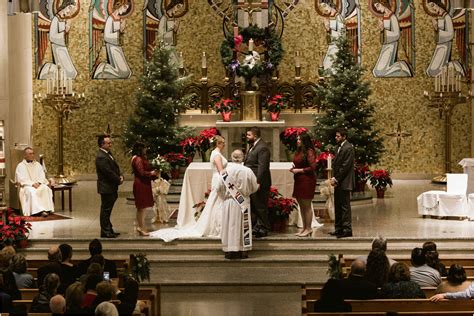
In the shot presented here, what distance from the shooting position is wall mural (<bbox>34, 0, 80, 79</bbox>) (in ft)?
78.8

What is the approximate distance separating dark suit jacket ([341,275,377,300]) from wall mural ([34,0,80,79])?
46.4 feet

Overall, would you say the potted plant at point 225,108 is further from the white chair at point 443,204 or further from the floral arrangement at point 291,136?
the white chair at point 443,204

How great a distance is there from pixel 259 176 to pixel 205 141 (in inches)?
213

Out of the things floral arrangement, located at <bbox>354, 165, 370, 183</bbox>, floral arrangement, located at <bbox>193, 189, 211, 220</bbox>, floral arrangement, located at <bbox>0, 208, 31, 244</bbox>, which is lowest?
floral arrangement, located at <bbox>0, 208, 31, 244</bbox>

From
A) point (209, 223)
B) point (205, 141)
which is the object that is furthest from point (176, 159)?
point (209, 223)

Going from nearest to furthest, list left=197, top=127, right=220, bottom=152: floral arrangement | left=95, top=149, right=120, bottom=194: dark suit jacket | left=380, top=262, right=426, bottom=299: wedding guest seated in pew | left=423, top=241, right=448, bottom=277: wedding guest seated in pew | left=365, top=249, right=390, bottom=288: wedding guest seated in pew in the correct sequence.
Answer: left=380, top=262, right=426, bottom=299: wedding guest seated in pew, left=365, top=249, right=390, bottom=288: wedding guest seated in pew, left=423, top=241, right=448, bottom=277: wedding guest seated in pew, left=95, top=149, right=120, bottom=194: dark suit jacket, left=197, top=127, right=220, bottom=152: floral arrangement

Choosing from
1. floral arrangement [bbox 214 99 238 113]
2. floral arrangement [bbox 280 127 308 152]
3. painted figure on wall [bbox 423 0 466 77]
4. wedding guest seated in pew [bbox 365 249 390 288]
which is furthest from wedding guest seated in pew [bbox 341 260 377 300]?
painted figure on wall [bbox 423 0 466 77]

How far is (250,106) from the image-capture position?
2172 centimetres

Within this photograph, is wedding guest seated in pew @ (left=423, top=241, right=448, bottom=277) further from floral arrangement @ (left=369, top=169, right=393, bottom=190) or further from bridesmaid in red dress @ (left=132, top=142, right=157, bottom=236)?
floral arrangement @ (left=369, top=169, right=393, bottom=190)

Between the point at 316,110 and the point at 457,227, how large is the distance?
645 cm

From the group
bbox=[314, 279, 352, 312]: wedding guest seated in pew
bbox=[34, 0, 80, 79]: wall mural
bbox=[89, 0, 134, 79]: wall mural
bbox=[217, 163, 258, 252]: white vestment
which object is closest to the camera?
bbox=[314, 279, 352, 312]: wedding guest seated in pew

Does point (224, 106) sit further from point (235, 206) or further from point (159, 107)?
point (235, 206)

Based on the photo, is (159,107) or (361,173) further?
(159,107)

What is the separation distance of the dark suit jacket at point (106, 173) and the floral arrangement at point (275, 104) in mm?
6482
